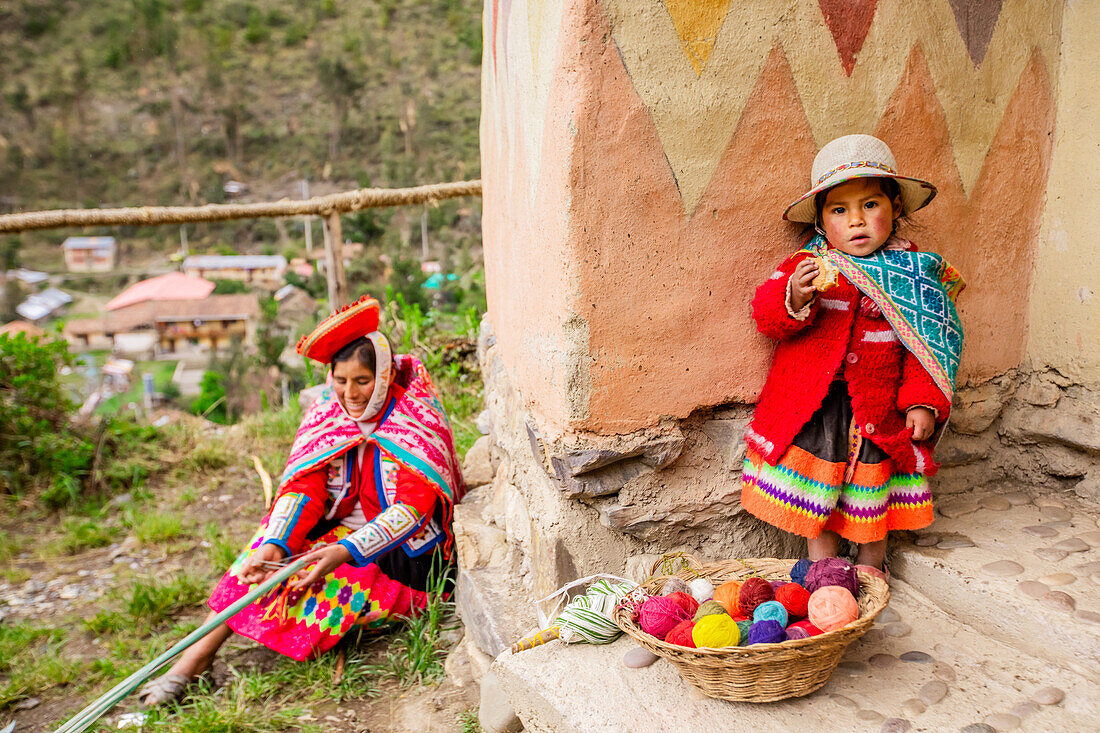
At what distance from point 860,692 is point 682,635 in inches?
16.3

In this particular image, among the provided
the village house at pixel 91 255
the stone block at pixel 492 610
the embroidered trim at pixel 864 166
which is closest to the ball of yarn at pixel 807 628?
the stone block at pixel 492 610

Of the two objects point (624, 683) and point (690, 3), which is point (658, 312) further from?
point (624, 683)

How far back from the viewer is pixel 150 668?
7.08 ft

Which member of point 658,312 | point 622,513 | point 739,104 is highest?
point 739,104

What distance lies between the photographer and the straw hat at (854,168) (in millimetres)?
1739

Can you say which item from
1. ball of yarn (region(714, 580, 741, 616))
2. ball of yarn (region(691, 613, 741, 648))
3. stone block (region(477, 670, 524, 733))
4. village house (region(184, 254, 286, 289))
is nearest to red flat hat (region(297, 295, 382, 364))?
stone block (region(477, 670, 524, 733))

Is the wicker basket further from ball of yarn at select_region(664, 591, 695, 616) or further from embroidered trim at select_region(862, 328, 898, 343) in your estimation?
embroidered trim at select_region(862, 328, 898, 343)

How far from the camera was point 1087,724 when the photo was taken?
1475mm

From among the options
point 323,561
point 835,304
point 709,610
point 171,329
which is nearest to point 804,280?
point 835,304

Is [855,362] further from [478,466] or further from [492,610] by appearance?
[478,466]

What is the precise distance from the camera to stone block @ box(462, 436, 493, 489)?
315 centimetres

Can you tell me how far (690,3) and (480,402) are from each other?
2.95 meters

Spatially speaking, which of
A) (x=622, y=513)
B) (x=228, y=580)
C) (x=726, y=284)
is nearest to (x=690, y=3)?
(x=726, y=284)

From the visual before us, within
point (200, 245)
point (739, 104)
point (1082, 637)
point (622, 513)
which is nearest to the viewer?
point (1082, 637)
